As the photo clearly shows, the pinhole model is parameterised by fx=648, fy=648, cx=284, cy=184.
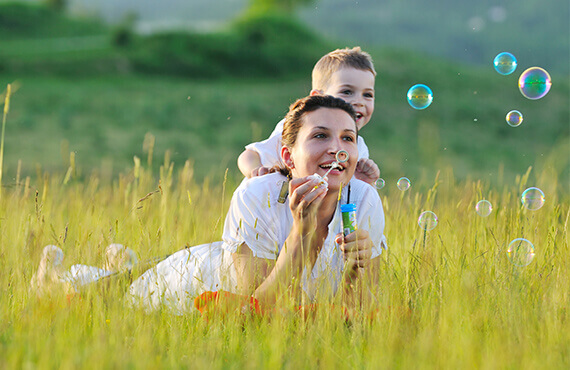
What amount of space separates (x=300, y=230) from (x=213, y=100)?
21176mm

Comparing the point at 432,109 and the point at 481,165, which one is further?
the point at 432,109

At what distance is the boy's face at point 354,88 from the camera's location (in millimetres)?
4008

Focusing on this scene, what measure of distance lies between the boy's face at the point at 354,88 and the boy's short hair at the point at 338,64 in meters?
0.04

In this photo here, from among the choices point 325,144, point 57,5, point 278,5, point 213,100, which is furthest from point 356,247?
point 278,5

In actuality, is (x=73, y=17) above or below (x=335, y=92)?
above

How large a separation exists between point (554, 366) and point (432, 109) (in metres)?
25.4

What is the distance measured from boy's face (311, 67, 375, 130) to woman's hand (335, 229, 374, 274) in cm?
128

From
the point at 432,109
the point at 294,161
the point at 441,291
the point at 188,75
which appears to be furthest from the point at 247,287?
the point at 188,75

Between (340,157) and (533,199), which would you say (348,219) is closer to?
(340,157)

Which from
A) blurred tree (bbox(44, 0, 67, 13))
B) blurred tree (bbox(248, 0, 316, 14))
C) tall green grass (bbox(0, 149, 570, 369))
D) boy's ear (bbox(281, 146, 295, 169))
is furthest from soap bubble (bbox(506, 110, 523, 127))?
blurred tree (bbox(248, 0, 316, 14))

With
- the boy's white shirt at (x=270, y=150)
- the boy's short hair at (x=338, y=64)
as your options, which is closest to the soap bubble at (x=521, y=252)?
the boy's white shirt at (x=270, y=150)

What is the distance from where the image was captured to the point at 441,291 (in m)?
2.98

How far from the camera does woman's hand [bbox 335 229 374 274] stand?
2826 mm

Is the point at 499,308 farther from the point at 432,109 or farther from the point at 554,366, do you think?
the point at 432,109
